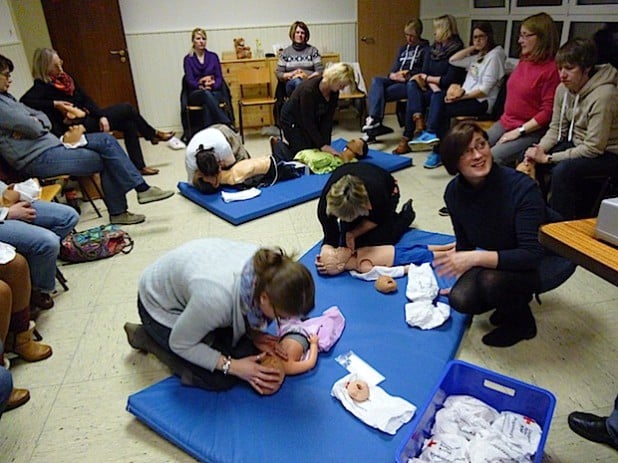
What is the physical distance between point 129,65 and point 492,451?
5694 millimetres

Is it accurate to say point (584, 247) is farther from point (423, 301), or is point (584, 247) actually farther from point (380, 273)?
point (380, 273)

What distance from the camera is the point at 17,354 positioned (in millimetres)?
2162

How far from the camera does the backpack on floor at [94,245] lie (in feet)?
9.80

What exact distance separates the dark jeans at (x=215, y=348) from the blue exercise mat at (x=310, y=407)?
0.11ft

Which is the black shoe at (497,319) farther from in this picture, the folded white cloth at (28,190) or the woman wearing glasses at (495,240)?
the folded white cloth at (28,190)

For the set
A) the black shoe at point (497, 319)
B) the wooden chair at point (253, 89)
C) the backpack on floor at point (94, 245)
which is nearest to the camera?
the black shoe at point (497, 319)

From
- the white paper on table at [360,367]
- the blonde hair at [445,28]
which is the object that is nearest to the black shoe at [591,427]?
the white paper on table at [360,367]

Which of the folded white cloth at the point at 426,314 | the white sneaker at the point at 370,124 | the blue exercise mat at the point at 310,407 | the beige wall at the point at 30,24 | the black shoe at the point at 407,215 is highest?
the beige wall at the point at 30,24

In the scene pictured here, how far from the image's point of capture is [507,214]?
1905 millimetres

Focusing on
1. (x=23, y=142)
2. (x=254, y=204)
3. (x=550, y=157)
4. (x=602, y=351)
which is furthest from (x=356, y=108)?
(x=602, y=351)

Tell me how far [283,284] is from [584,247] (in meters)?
0.80

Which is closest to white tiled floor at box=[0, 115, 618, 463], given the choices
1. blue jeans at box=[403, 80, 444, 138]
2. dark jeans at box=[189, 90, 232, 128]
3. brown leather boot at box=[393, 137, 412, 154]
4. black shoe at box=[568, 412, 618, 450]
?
black shoe at box=[568, 412, 618, 450]

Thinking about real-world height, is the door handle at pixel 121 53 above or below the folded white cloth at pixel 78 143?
above

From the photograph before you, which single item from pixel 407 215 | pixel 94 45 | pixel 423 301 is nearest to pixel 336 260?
pixel 423 301
